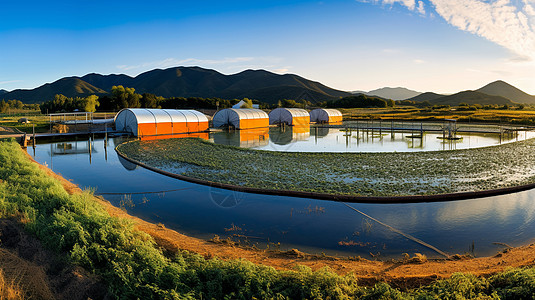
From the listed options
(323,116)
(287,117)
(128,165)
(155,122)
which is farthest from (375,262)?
(323,116)

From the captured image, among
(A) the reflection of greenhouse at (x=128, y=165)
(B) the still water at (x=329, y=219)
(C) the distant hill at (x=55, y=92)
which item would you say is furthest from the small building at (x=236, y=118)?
(C) the distant hill at (x=55, y=92)

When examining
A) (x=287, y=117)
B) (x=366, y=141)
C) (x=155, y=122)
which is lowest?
(x=366, y=141)

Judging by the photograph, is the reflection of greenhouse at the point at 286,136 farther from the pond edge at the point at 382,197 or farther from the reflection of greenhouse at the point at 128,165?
the pond edge at the point at 382,197

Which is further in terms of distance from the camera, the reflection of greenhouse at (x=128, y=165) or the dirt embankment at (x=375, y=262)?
the reflection of greenhouse at (x=128, y=165)

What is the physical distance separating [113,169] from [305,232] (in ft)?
41.2

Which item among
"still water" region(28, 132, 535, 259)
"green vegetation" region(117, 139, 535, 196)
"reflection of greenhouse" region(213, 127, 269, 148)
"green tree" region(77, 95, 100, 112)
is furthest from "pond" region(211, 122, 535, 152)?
"green tree" region(77, 95, 100, 112)

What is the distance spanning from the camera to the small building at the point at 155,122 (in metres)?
33.4

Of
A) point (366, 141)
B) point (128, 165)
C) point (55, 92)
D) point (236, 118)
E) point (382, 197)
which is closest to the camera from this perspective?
point (382, 197)

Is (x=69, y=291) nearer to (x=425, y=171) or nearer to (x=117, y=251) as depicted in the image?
(x=117, y=251)

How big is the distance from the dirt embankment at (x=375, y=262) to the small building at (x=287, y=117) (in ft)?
148

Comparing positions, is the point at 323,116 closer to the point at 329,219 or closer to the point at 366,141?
the point at 366,141

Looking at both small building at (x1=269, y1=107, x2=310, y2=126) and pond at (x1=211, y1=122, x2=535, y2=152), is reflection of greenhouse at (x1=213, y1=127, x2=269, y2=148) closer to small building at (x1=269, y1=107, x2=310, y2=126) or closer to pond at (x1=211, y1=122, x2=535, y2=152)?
pond at (x1=211, y1=122, x2=535, y2=152)

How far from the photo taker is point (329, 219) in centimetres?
1003

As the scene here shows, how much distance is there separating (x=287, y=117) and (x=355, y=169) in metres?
36.4
